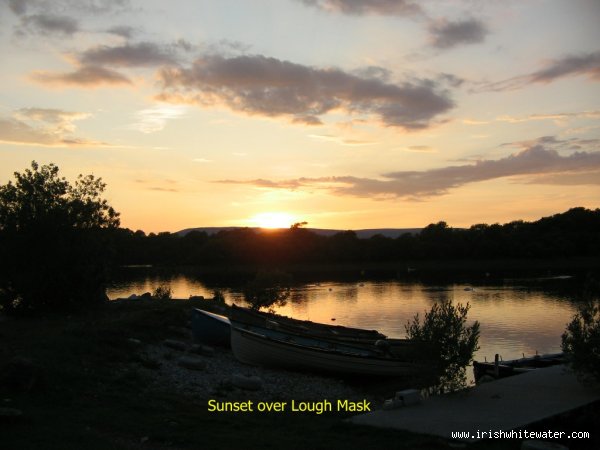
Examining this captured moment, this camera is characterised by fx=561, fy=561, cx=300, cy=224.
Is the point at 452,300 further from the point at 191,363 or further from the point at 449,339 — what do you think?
the point at 449,339

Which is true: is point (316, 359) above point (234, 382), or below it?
below

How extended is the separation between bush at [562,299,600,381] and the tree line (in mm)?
93310

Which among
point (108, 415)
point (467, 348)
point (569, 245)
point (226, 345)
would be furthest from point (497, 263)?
point (108, 415)

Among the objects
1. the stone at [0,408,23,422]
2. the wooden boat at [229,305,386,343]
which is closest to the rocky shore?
the stone at [0,408,23,422]

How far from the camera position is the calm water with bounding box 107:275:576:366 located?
34.2 m

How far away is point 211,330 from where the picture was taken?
2559cm

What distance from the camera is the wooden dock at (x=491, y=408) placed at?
36.9 ft

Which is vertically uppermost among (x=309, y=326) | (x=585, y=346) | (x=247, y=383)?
(x=585, y=346)

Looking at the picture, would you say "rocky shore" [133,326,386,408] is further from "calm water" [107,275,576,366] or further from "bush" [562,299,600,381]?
"calm water" [107,275,576,366]

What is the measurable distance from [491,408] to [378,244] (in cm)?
10596

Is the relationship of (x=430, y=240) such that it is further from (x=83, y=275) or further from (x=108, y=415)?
(x=108, y=415)

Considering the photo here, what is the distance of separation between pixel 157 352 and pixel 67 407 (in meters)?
9.03

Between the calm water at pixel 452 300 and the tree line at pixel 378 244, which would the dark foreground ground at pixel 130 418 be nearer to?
the calm water at pixel 452 300

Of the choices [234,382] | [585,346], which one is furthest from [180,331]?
[585,346]
